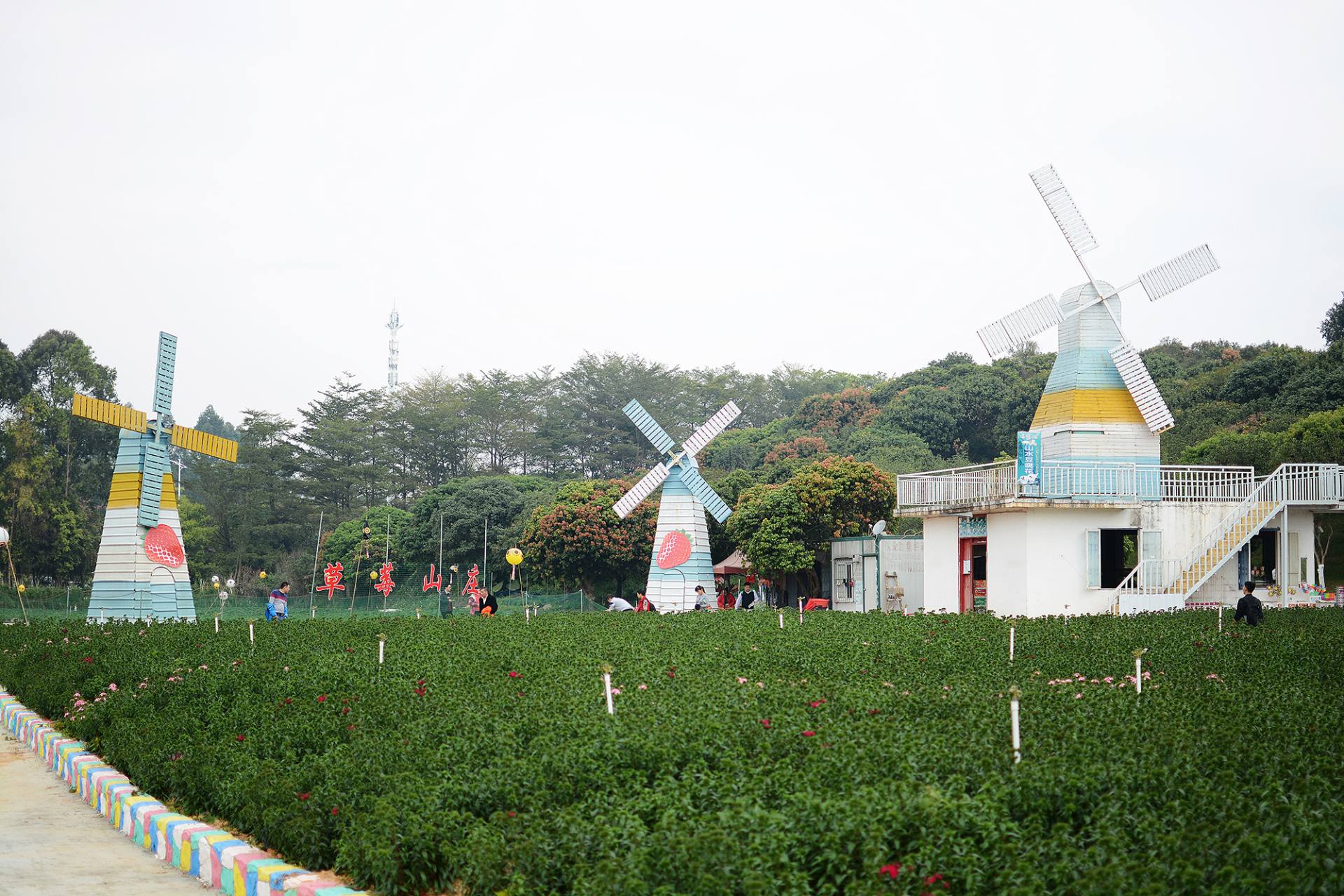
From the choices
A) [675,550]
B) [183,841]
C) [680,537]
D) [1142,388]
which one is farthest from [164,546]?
[1142,388]

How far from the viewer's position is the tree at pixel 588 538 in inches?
1682

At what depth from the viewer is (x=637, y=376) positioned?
234ft

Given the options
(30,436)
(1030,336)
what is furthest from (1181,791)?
(30,436)

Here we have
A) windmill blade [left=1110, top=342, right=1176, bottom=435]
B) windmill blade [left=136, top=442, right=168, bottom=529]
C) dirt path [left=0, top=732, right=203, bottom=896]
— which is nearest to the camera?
dirt path [left=0, top=732, right=203, bottom=896]

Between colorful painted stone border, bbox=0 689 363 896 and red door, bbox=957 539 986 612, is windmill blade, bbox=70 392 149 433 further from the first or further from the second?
red door, bbox=957 539 986 612

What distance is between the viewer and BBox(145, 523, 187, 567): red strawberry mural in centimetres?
2786

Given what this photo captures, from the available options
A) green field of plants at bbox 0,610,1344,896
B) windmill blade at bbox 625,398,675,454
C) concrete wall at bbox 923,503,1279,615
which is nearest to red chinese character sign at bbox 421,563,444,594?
windmill blade at bbox 625,398,675,454

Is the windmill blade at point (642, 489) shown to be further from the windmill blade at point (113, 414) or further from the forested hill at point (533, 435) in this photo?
the windmill blade at point (113, 414)

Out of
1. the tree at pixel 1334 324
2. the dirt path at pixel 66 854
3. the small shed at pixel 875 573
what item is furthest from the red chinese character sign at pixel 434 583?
the tree at pixel 1334 324

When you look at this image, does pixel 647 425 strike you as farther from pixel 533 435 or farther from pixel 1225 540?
A: pixel 533 435

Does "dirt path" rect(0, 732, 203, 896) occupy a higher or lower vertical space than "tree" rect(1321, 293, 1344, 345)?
lower

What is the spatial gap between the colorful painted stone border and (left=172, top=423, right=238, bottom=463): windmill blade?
1905cm

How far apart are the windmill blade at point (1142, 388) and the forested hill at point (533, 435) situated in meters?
11.7

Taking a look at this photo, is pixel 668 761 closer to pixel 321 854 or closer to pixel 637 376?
pixel 321 854
